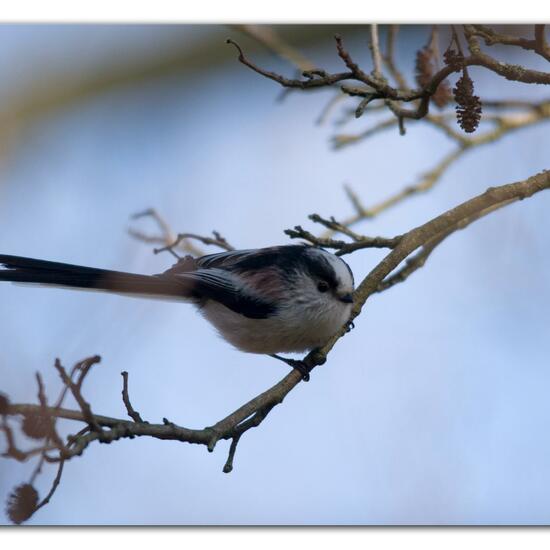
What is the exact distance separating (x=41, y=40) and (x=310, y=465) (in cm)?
136

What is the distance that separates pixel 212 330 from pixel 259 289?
20cm

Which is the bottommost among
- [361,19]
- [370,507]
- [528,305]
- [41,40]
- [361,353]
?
[370,507]

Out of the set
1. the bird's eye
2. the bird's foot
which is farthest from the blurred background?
the bird's eye

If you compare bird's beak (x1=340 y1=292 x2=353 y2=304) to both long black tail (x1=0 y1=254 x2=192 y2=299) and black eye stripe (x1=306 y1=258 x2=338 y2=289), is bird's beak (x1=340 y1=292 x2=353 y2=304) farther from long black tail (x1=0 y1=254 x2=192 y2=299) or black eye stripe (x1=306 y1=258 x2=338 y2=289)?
long black tail (x1=0 y1=254 x2=192 y2=299)

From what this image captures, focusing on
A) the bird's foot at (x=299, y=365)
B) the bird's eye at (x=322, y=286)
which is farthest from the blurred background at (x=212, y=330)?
the bird's eye at (x=322, y=286)

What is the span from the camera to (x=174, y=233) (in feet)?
7.07

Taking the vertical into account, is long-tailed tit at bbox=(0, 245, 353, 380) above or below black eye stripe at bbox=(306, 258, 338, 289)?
below

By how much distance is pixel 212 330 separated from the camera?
1974 millimetres

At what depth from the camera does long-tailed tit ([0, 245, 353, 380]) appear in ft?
5.82

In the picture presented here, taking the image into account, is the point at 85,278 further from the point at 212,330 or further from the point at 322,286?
the point at 322,286

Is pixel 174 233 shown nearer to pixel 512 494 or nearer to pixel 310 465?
pixel 310 465

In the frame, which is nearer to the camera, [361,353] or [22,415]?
A: [22,415]

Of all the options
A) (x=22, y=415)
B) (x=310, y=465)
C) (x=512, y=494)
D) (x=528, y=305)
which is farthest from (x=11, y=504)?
(x=528, y=305)
